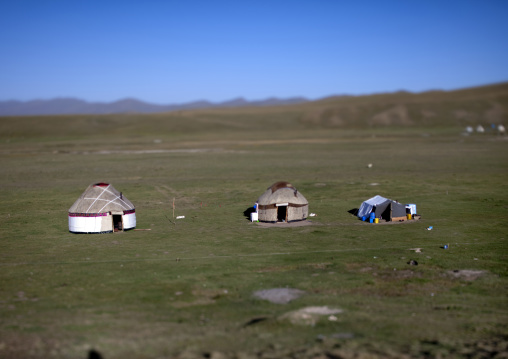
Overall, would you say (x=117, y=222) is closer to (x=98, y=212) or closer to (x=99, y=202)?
(x=98, y=212)

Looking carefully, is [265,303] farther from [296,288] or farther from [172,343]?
[172,343]

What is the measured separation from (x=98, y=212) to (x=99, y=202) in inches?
20.8

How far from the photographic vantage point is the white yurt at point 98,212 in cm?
2850

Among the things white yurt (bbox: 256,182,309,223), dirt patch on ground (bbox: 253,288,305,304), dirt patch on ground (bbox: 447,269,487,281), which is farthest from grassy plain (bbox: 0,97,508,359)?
white yurt (bbox: 256,182,309,223)

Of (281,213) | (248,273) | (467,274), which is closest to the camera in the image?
(467,274)

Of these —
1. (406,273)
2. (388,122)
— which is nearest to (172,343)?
(406,273)

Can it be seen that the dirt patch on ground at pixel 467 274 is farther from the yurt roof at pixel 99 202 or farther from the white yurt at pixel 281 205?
the yurt roof at pixel 99 202

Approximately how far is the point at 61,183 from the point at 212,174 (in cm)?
1466

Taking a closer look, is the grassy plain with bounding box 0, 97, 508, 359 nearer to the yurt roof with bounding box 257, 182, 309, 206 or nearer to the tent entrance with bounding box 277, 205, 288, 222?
the yurt roof with bounding box 257, 182, 309, 206

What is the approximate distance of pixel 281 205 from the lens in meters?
30.7

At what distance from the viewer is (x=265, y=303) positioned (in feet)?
57.6

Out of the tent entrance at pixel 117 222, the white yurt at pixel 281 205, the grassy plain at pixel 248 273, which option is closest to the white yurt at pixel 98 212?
the tent entrance at pixel 117 222

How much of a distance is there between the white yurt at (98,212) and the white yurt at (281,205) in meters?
7.57

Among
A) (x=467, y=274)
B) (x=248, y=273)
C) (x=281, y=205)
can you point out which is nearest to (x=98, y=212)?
(x=281, y=205)
